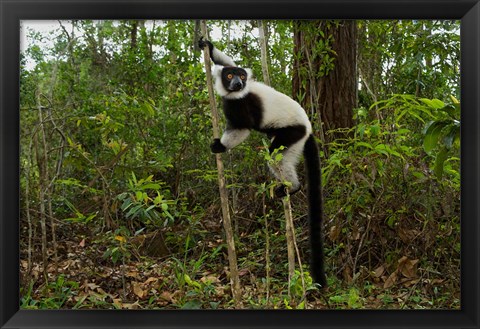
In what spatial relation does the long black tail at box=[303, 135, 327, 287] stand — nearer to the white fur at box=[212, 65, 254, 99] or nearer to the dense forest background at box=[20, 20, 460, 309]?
the dense forest background at box=[20, 20, 460, 309]

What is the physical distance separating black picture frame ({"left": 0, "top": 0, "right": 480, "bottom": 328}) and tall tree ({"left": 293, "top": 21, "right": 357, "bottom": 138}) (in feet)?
2.44

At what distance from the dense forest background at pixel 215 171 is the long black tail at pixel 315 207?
0.07 m

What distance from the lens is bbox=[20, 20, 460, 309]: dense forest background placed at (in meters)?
3.19

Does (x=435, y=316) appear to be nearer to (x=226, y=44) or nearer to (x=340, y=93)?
(x=340, y=93)

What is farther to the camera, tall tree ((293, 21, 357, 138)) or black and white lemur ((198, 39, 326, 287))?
tall tree ((293, 21, 357, 138))

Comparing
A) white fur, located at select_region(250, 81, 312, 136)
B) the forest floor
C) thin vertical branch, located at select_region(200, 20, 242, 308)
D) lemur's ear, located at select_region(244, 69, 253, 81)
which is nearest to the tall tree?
white fur, located at select_region(250, 81, 312, 136)

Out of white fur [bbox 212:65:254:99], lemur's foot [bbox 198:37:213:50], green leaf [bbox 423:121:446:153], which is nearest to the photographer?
green leaf [bbox 423:121:446:153]

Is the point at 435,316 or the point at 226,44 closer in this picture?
the point at 435,316

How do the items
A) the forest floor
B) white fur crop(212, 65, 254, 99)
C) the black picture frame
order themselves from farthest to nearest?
white fur crop(212, 65, 254, 99) → the forest floor → the black picture frame

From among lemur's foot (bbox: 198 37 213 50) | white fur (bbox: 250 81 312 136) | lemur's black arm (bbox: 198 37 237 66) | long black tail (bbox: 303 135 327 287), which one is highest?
lemur's foot (bbox: 198 37 213 50)

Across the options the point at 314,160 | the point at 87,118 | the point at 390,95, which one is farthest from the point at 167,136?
the point at 390,95

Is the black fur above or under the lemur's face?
under
